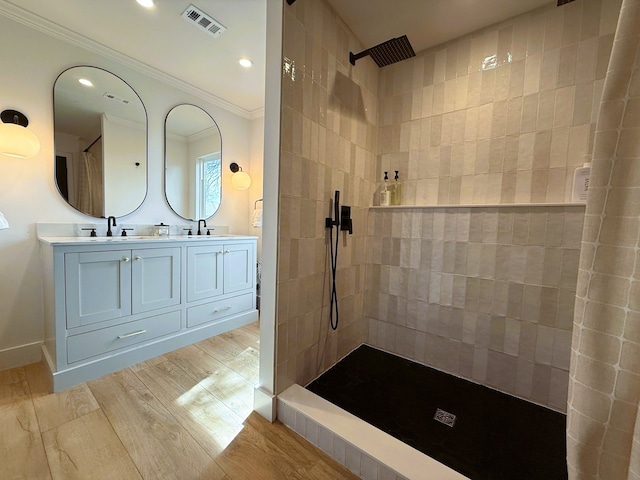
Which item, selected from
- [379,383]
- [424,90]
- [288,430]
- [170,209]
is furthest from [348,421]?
[170,209]

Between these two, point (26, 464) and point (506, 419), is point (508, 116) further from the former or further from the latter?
point (26, 464)

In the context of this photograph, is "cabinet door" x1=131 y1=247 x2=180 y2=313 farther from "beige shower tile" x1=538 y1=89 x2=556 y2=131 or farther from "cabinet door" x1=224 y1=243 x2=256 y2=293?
"beige shower tile" x1=538 y1=89 x2=556 y2=131

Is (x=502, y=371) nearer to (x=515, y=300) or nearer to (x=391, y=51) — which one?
(x=515, y=300)

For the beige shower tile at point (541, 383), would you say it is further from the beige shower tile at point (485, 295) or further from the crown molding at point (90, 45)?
the crown molding at point (90, 45)

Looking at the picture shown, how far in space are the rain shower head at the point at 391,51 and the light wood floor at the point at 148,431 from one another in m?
2.14

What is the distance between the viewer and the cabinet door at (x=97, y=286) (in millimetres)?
1561

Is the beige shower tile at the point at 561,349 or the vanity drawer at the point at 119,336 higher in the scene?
the beige shower tile at the point at 561,349

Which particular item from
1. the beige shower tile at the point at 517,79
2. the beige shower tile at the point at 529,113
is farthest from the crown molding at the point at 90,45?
the beige shower tile at the point at 529,113

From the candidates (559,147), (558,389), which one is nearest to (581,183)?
(559,147)

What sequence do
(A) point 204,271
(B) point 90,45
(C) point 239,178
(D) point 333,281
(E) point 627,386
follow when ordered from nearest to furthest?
1. (E) point 627,386
2. (D) point 333,281
3. (B) point 90,45
4. (A) point 204,271
5. (C) point 239,178

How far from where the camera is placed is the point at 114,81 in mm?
2094

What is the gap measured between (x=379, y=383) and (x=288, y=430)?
61cm

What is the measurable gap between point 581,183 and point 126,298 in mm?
2836

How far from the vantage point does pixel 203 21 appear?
1.72 meters
